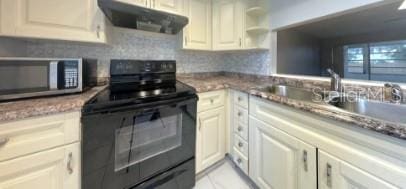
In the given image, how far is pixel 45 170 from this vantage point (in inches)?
38.1

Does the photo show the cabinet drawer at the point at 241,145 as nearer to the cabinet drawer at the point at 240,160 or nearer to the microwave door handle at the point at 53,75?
the cabinet drawer at the point at 240,160

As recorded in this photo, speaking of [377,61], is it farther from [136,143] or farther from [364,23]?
[136,143]

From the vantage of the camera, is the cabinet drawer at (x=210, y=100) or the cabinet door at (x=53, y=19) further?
the cabinet drawer at (x=210, y=100)

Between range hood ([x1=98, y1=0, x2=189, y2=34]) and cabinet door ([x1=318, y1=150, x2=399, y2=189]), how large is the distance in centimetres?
145

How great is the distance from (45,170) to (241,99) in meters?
1.47

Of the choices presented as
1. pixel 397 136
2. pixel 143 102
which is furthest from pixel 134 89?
pixel 397 136

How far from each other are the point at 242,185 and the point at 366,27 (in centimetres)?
234

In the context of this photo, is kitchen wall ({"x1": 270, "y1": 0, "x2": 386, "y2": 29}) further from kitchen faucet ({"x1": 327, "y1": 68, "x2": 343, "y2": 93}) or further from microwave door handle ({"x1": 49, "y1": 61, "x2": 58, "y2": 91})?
microwave door handle ({"x1": 49, "y1": 61, "x2": 58, "y2": 91})

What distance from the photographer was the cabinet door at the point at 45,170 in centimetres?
87

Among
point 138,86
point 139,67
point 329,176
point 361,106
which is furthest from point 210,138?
point 361,106

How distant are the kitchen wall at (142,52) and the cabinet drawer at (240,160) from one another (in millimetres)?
1018

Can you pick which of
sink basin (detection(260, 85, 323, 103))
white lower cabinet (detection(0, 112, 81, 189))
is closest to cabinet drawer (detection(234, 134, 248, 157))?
sink basin (detection(260, 85, 323, 103))

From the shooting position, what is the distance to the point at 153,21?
1.60m

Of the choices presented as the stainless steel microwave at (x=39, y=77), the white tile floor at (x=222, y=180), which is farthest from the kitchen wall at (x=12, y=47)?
the white tile floor at (x=222, y=180)
